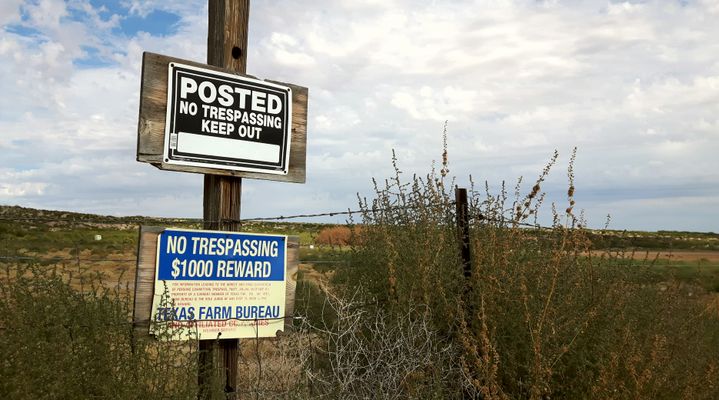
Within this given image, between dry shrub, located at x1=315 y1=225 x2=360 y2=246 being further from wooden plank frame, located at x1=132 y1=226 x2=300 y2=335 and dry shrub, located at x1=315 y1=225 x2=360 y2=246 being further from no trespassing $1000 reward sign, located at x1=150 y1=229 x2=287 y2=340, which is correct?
wooden plank frame, located at x1=132 y1=226 x2=300 y2=335

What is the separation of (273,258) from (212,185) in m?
0.71

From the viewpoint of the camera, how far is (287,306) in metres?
5.05

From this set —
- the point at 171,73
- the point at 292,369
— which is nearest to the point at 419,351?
the point at 292,369

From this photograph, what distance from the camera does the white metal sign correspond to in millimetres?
4598

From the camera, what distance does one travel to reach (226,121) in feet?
15.8

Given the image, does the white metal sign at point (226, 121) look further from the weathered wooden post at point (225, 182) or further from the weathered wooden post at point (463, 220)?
the weathered wooden post at point (463, 220)

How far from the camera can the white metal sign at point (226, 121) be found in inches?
181

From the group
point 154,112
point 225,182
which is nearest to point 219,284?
point 225,182

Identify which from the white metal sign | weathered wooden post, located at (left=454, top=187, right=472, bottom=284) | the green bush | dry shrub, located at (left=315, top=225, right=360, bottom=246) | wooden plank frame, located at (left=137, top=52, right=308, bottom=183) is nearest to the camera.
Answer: the green bush

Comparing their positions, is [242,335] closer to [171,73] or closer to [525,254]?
[171,73]

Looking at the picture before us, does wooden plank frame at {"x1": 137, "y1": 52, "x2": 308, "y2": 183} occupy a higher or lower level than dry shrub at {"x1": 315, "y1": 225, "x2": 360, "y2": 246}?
higher

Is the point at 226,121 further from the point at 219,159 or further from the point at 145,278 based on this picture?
the point at 145,278

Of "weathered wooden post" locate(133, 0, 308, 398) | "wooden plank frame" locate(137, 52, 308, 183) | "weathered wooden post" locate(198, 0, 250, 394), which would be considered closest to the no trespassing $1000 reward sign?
"weathered wooden post" locate(133, 0, 308, 398)

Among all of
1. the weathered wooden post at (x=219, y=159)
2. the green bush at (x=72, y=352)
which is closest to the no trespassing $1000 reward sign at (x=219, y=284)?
the weathered wooden post at (x=219, y=159)
